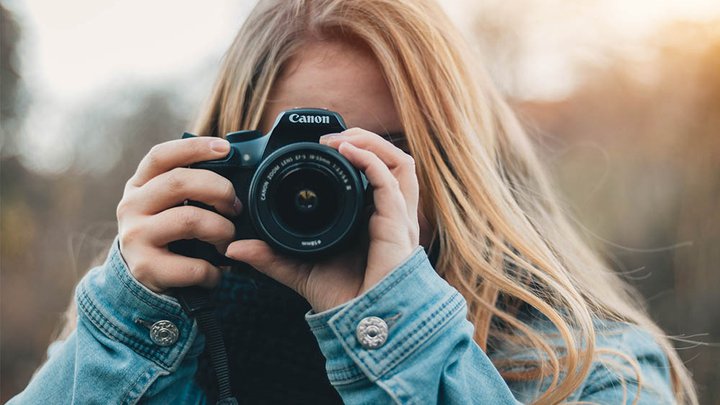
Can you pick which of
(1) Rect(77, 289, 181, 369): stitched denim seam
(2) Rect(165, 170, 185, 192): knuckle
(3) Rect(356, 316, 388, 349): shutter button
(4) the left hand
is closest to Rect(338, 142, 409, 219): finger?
(4) the left hand

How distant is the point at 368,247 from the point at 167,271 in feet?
0.84

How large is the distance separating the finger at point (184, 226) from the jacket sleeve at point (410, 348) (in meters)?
0.17

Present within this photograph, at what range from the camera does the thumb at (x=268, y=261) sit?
777mm

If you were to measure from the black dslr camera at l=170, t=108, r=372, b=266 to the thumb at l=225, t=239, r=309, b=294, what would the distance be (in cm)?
2

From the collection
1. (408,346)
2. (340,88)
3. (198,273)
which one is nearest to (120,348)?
(198,273)

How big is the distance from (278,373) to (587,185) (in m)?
2.51

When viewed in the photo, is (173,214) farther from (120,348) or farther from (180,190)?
(120,348)

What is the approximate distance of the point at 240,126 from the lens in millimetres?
1014

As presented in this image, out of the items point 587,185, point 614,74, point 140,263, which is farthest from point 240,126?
point 614,74

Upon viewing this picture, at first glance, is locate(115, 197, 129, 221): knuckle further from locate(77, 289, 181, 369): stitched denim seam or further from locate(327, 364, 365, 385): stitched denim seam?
locate(327, 364, 365, 385): stitched denim seam

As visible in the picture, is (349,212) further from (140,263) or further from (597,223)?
(597,223)

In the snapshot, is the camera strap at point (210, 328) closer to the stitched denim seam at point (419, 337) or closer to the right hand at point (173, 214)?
the right hand at point (173, 214)

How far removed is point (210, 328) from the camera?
0.82 m

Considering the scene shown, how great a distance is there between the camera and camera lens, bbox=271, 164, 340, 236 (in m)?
0.79
